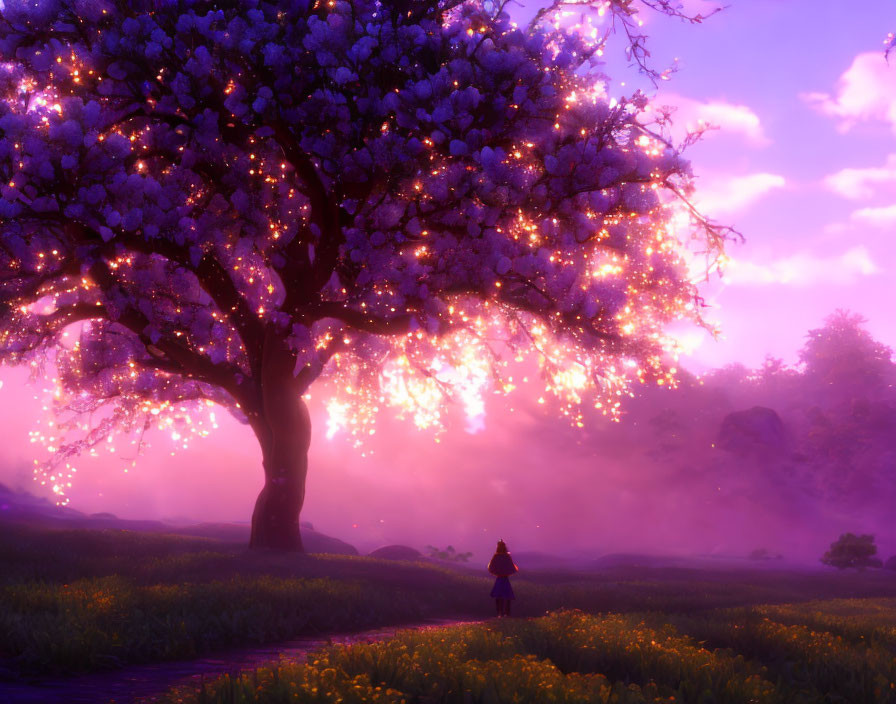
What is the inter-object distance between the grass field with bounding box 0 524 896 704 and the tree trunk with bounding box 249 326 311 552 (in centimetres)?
335

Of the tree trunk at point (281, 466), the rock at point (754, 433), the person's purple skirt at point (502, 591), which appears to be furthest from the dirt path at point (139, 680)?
the rock at point (754, 433)

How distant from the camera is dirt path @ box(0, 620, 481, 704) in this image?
7766mm

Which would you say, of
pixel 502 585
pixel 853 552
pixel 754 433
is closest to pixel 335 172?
pixel 502 585

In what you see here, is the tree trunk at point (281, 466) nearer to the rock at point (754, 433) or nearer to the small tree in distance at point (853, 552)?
the small tree in distance at point (853, 552)

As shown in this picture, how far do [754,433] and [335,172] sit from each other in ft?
220

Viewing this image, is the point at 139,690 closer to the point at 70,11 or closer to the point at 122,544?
the point at 70,11

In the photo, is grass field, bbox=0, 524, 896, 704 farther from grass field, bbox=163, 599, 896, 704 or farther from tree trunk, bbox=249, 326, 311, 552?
tree trunk, bbox=249, 326, 311, 552

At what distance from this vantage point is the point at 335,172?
17047mm

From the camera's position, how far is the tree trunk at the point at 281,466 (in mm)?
24750

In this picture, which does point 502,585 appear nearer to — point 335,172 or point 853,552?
point 335,172

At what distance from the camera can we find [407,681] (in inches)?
293

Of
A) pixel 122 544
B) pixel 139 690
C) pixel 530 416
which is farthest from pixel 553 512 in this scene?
pixel 139 690

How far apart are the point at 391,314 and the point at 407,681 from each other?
13270 millimetres

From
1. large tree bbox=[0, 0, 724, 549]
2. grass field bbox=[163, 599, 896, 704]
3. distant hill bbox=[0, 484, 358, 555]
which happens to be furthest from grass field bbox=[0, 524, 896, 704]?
distant hill bbox=[0, 484, 358, 555]
